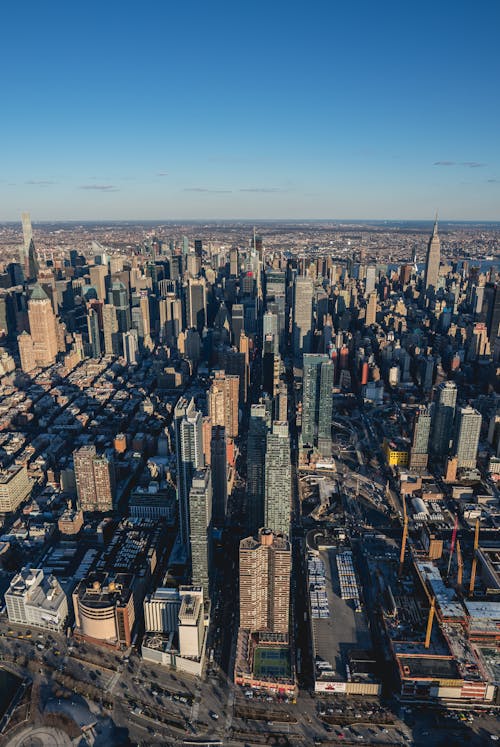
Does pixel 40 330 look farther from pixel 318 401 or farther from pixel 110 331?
pixel 318 401

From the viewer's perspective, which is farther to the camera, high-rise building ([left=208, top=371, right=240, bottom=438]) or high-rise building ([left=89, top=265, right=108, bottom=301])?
high-rise building ([left=89, top=265, right=108, bottom=301])

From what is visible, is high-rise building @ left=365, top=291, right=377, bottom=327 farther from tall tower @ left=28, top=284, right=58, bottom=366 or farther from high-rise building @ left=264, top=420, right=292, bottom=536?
high-rise building @ left=264, top=420, right=292, bottom=536

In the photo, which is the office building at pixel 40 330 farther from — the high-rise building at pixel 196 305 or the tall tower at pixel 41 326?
the high-rise building at pixel 196 305

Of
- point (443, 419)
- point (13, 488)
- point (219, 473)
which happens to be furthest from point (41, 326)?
point (443, 419)

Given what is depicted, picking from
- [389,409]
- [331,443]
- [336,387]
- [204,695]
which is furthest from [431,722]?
[336,387]

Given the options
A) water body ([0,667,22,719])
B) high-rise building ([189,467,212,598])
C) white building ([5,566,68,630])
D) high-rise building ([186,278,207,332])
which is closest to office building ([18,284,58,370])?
high-rise building ([186,278,207,332])

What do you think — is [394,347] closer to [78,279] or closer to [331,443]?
[331,443]
